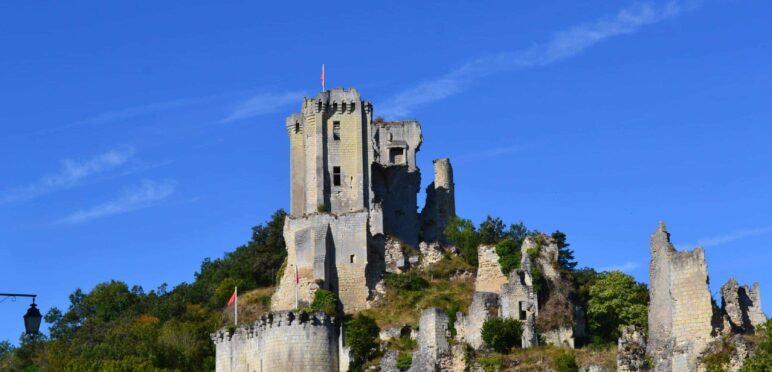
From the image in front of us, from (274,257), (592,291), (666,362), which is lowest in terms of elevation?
(666,362)

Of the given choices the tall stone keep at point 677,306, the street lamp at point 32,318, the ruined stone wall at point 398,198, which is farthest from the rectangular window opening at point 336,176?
the street lamp at point 32,318

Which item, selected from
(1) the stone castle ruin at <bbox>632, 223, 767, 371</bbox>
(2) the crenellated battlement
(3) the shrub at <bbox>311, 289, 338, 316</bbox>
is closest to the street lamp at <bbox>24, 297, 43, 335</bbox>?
(1) the stone castle ruin at <bbox>632, 223, 767, 371</bbox>

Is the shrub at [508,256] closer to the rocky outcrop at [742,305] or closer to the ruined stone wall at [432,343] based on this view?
the ruined stone wall at [432,343]

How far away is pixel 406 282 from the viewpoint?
8169cm

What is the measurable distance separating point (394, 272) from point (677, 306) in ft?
98.9

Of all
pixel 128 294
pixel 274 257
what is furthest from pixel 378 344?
pixel 128 294

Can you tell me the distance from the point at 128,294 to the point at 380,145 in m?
28.4

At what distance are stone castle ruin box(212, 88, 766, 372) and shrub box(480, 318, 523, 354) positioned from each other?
59cm

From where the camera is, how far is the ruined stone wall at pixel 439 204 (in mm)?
92625

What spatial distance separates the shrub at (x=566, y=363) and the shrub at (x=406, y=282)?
64.1ft

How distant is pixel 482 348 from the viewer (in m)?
66.7

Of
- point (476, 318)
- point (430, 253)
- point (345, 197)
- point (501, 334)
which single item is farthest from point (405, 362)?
point (345, 197)

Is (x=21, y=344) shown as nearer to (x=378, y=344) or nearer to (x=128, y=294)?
(x=128, y=294)

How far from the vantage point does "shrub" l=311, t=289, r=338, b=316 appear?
257 ft
